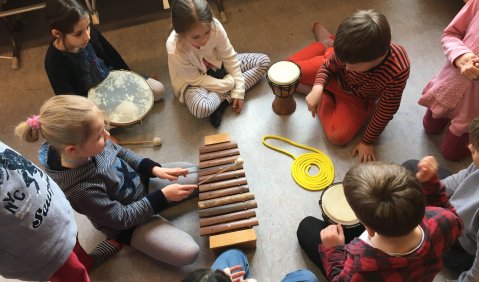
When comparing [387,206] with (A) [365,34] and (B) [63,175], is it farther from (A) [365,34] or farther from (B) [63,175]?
(B) [63,175]

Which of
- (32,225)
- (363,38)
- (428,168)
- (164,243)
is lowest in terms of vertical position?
(164,243)

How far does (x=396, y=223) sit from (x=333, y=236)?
39 centimetres

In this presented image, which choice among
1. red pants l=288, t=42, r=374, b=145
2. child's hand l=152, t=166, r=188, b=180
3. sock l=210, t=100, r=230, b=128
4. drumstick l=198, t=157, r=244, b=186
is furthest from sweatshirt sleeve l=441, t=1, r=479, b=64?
child's hand l=152, t=166, r=188, b=180

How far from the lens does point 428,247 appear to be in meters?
0.95

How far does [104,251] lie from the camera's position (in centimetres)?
154

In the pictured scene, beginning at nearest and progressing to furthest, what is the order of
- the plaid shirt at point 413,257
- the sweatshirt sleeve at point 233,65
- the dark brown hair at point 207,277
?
the dark brown hair at point 207,277 < the plaid shirt at point 413,257 < the sweatshirt sleeve at point 233,65

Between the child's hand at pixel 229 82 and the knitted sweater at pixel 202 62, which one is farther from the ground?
the knitted sweater at pixel 202 62

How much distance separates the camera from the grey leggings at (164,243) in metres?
1.43

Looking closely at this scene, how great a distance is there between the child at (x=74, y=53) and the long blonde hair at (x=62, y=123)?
0.51 metres

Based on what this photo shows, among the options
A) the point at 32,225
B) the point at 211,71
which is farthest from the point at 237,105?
the point at 32,225

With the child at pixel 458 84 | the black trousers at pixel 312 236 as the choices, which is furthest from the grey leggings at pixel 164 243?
the child at pixel 458 84

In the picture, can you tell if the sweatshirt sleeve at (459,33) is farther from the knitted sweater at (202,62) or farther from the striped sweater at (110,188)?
the striped sweater at (110,188)

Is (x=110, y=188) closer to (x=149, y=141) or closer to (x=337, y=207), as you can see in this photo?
→ (x=149, y=141)

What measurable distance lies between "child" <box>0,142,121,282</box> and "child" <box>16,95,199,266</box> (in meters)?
0.09
